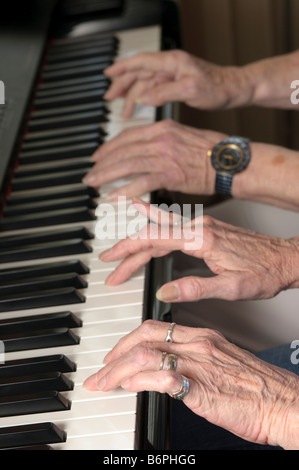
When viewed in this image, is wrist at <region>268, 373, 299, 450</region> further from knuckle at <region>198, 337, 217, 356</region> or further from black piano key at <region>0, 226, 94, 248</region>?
black piano key at <region>0, 226, 94, 248</region>

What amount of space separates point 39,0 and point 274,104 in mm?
629

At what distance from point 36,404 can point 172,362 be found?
181 mm

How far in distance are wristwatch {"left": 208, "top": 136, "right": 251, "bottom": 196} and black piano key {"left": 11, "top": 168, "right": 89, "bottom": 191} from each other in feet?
0.88

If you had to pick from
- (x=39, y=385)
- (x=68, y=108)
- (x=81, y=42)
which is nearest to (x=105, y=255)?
(x=39, y=385)

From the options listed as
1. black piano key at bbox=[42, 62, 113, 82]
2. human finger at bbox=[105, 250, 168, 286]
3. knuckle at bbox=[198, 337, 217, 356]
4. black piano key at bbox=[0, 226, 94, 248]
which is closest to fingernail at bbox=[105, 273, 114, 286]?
human finger at bbox=[105, 250, 168, 286]

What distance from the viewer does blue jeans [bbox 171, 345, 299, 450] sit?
3.43ft

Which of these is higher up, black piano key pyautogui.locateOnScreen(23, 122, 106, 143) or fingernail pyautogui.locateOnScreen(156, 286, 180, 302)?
black piano key pyautogui.locateOnScreen(23, 122, 106, 143)

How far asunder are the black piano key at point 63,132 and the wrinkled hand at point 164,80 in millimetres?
98

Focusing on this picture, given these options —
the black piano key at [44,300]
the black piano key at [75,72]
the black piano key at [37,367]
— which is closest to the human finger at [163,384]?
the black piano key at [37,367]

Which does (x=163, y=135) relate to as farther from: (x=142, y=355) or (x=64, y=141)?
(x=142, y=355)

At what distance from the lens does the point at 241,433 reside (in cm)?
84

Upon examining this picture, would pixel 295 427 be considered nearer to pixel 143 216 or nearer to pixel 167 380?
pixel 167 380

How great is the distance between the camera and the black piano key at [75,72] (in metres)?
1.53
